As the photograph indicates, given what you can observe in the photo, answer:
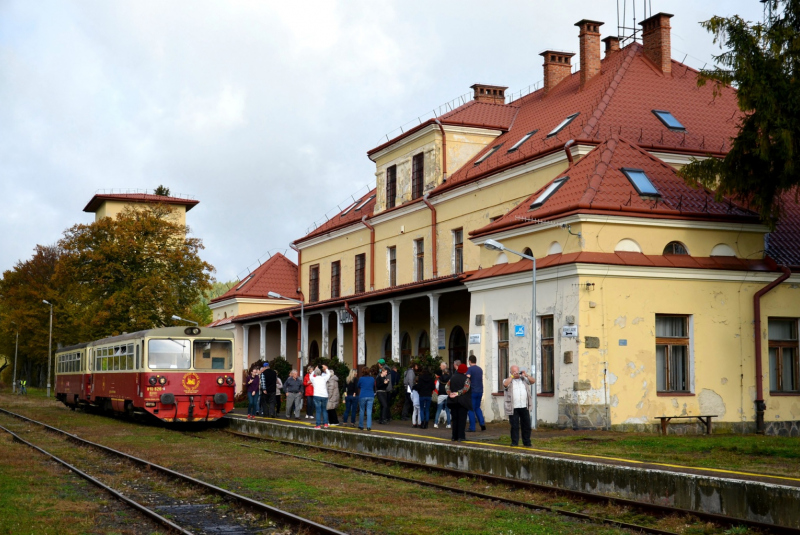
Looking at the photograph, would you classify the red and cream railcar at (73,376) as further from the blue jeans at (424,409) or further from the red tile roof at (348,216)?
the blue jeans at (424,409)

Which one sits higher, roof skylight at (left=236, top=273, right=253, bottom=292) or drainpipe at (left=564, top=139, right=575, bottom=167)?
drainpipe at (left=564, top=139, right=575, bottom=167)

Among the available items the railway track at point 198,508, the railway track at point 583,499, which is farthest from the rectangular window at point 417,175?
the railway track at point 198,508

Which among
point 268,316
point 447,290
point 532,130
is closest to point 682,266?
point 447,290

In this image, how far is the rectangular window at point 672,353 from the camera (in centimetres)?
2208

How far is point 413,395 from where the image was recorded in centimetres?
2423

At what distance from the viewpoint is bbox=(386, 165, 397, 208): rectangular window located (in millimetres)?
37531

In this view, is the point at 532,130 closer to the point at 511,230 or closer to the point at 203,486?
the point at 511,230

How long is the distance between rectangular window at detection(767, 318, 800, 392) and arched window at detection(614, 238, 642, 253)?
13.6ft

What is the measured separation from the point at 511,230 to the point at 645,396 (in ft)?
17.5

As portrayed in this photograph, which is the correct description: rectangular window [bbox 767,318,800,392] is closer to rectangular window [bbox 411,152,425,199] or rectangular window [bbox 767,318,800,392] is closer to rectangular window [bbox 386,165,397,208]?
rectangular window [bbox 411,152,425,199]

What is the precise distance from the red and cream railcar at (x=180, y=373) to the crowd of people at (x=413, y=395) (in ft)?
4.93

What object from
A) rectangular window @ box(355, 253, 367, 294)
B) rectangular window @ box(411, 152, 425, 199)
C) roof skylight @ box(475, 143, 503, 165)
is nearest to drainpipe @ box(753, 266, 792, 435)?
roof skylight @ box(475, 143, 503, 165)

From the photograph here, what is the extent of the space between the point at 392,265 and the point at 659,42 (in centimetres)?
1313

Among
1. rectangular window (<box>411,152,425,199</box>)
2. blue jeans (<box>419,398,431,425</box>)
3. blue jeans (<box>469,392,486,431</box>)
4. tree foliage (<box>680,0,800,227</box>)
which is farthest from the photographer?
rectangular window (<box>411,152,425,199</box>)
